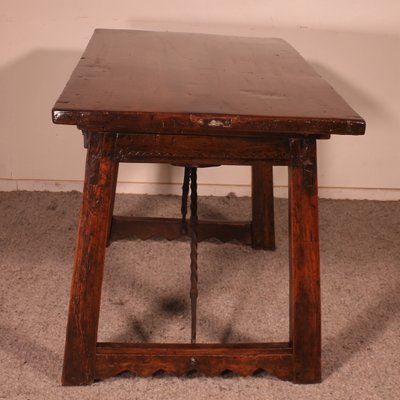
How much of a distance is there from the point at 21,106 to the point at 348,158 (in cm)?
115

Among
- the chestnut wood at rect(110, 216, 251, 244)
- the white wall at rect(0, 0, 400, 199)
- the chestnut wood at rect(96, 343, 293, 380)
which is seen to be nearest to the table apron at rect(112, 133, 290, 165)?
the chestnut wood at rect(96, 343, 293, 380)

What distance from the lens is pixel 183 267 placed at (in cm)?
225

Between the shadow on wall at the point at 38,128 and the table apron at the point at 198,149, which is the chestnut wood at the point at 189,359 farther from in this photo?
the shadow on wall at the point at 38,128

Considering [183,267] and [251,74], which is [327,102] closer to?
[251,74]

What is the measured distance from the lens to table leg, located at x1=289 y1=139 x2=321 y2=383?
1588mm

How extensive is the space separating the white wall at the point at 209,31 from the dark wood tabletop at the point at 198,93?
1.72 feet

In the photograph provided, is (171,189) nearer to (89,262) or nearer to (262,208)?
(262,208)

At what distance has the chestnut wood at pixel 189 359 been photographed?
64.7 inches

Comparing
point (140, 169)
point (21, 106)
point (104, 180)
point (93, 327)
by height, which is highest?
point (104, 180)

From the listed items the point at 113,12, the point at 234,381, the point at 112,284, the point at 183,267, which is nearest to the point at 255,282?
the point at 183,267

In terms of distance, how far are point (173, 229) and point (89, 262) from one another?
80 centimetres

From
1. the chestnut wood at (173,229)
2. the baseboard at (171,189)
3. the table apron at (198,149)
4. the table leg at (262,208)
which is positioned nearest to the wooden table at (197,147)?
the table apron at (198,149)

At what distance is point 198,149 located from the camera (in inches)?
61.4

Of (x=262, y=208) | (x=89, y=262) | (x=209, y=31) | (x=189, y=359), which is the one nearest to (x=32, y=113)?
(x=209, y=31)
